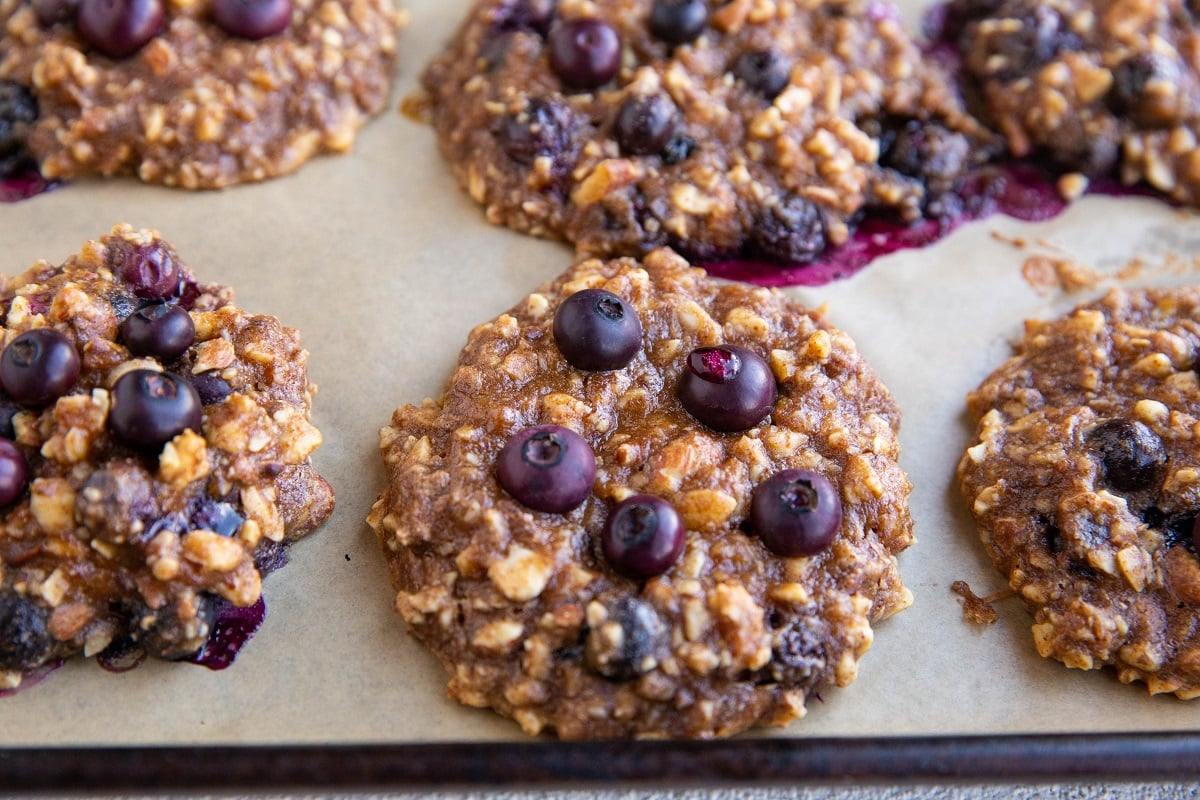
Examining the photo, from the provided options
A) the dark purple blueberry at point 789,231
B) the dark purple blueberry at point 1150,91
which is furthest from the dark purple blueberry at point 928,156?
the dark purple blueberry at point 1150,91

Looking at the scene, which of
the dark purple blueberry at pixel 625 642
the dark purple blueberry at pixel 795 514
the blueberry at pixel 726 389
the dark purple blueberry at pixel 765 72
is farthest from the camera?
the dark purple blueberry at pixel 765 72

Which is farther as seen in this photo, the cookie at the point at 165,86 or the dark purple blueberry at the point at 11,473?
the cookie at the point at 165,86

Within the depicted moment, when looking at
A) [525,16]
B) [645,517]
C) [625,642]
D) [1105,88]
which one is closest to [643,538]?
[645,517]

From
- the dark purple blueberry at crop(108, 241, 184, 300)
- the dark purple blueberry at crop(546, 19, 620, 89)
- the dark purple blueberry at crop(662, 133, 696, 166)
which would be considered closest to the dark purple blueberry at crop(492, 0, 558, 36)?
the dark purple blueberry at crop(546, 19, 620, 89)

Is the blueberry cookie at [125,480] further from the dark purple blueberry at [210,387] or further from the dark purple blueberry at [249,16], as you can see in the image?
the dark purple blueberry at [249,16]

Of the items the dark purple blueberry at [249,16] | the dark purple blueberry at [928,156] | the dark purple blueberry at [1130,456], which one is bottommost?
the dark purple blueberry at [1130,456]

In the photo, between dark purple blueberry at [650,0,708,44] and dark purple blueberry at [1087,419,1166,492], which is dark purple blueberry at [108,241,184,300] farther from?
dark purple blueberry at [1087,419,1166,492]

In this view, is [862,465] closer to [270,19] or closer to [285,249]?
[285,249]
